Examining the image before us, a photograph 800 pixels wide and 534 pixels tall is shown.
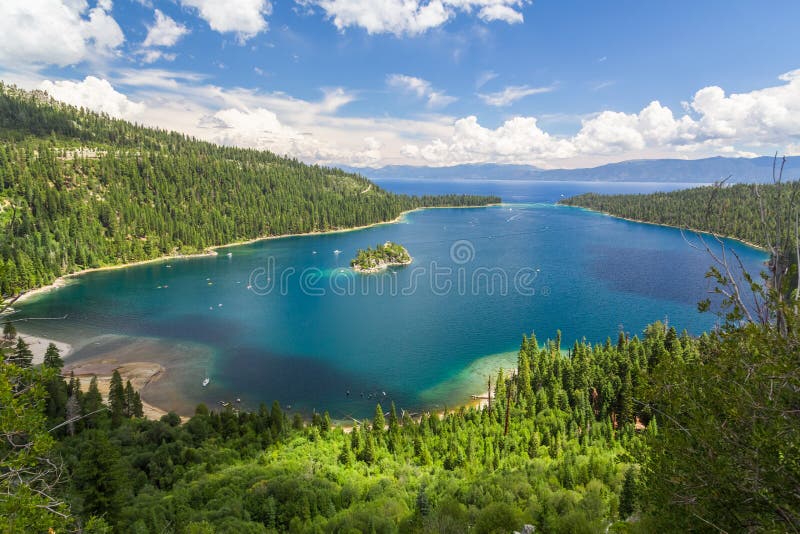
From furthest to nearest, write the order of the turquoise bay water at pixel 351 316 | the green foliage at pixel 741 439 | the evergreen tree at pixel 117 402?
the turquoise bay water at pixel 351 316, the evergreen tree at pixel 117 402, the green foliage at pixel 741 439

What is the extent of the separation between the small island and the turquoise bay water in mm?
5504

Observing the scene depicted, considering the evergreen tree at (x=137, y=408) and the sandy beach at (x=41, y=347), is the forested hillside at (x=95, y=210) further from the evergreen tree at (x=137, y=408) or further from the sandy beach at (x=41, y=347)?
the evergreen tree at (x=137, y=408)

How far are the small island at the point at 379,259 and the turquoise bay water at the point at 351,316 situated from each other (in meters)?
5.50

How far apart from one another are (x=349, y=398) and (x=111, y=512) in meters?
31.6

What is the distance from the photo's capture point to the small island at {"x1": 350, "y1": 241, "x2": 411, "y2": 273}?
423 feet

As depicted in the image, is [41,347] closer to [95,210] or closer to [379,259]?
[379,259]

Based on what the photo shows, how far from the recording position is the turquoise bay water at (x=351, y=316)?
5953 cm

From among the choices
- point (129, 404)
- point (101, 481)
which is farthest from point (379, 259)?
point (101, 481)

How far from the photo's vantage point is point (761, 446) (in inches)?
352

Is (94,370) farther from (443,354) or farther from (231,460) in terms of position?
(443,354)

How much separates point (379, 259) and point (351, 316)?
46.6 metres

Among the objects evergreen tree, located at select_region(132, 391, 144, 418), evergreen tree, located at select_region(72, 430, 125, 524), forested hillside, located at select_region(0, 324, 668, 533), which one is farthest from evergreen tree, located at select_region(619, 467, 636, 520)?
evergreen tree, located at select_region(132, 391, 144, 418)

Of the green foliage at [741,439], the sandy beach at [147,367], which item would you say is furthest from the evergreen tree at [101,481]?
the green foliage at [741,439]

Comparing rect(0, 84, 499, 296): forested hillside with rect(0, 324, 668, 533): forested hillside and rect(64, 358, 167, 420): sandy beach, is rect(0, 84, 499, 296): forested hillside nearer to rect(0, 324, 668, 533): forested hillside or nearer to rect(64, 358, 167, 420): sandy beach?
rect(64, 358, 167, 420): sandy beach
